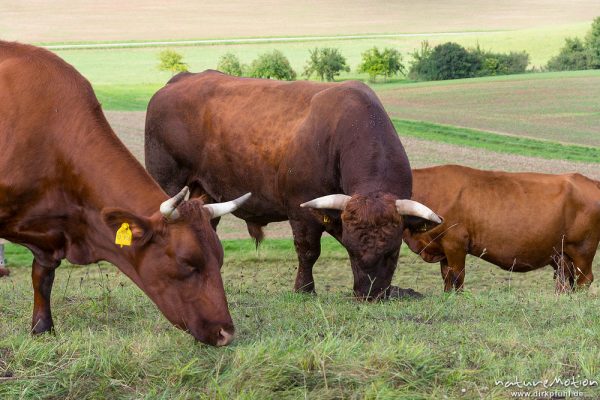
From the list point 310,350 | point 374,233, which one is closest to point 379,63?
point 374,233

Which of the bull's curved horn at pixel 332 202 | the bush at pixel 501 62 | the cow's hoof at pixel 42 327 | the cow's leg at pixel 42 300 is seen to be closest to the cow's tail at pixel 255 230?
the bull's curved horn at pixel 332 202

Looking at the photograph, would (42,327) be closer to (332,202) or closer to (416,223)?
(332,202)

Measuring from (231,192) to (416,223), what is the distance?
10.2ft

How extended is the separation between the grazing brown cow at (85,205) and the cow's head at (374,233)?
228 centimetres

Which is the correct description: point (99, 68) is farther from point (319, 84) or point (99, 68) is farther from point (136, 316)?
point (136, 316)

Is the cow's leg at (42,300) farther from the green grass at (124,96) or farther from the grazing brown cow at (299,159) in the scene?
the green grass at (124,96)

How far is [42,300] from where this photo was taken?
784 centimetres

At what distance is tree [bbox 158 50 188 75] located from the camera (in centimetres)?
4478

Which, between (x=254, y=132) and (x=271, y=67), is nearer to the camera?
(x=254, y=132)

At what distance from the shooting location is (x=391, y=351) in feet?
20.5

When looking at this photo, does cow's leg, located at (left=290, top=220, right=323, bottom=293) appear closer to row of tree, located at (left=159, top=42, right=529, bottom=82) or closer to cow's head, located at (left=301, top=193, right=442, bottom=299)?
cow's head, located at (left=301, top=193, right=442, bottom=299)

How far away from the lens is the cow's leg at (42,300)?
7785mm

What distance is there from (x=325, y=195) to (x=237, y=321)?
2647 millimetres

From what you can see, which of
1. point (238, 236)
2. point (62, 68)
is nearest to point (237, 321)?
point (62, 68)
